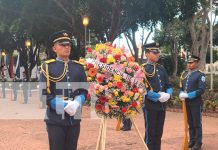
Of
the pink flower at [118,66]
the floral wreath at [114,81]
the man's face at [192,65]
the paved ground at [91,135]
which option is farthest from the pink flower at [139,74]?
the paved ground at [91,135]

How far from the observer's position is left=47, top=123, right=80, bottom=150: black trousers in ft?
16.6

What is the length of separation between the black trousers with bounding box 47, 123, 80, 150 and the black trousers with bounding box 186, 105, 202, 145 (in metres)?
3.71

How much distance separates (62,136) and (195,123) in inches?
156

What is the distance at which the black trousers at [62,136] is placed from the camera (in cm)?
506

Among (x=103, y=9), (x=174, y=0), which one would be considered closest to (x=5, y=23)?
(x=103, y=9)

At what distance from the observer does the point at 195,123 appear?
8.38m

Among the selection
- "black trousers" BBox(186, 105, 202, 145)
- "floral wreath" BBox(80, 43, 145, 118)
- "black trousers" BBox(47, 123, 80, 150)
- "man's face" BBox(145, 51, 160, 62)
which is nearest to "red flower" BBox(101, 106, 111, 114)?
"floral wreath" BBox(80, 43, 145, 118)

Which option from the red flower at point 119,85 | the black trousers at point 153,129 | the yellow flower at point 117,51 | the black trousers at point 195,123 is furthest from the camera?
the black trousers at point 195,123

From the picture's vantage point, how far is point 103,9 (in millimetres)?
24312

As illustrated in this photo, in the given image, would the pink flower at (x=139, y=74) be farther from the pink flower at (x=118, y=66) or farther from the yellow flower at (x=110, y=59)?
the yellow flower at (x=110, y=59)

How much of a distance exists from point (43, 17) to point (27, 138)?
1559 cm

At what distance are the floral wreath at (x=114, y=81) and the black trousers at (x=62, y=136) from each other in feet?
3.52

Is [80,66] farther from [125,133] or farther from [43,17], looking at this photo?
[43,17]

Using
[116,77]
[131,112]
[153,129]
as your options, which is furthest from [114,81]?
[153,129]
